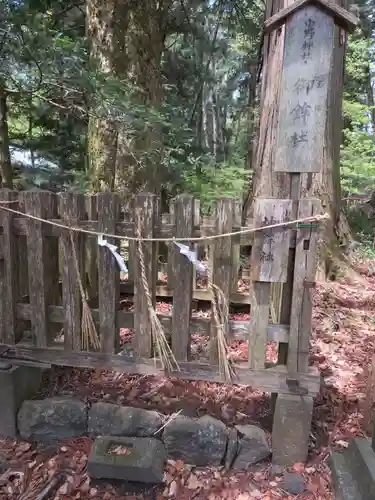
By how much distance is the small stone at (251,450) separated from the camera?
104 inches

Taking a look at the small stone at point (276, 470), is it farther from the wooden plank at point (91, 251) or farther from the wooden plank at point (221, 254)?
the wooden plank at point (91, 251)

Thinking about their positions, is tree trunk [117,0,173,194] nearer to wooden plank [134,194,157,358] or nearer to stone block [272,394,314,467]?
wooden plank [134,194,157,358]

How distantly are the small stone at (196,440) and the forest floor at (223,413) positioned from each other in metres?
0.07

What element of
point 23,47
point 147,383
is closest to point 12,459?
point 147,383

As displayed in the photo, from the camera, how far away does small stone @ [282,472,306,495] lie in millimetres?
2439

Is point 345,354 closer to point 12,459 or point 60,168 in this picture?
point 12,459

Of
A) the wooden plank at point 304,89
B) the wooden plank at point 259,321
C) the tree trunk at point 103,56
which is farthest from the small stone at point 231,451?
the tree trunk at point 103,56

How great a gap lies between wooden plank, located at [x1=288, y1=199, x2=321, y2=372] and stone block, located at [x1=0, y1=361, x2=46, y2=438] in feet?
6.50

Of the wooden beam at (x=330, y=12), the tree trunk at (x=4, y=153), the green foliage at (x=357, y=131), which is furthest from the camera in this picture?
the green foliage at (x=357, y=131)

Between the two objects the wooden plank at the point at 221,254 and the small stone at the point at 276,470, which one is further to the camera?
the small stone at the point at 276,470

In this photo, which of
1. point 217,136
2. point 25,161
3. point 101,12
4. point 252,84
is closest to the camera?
point 101,12

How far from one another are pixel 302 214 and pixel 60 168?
5.12 meters

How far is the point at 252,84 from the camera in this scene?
1401 centimetres

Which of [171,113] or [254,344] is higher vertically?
[171,113]
